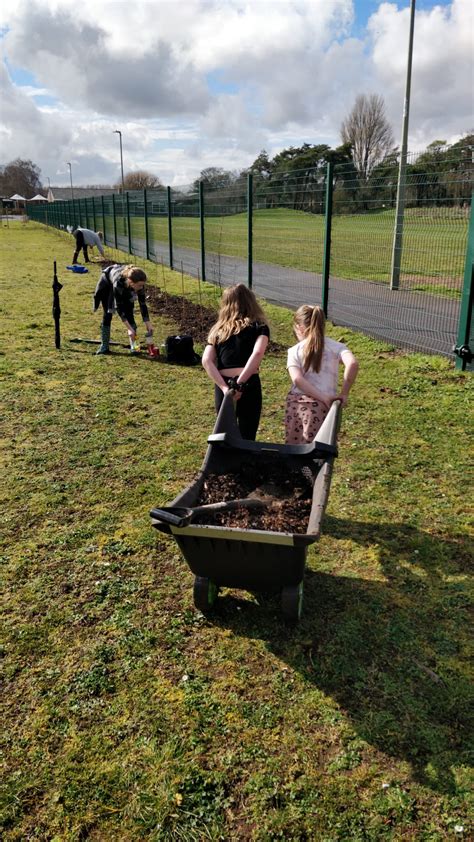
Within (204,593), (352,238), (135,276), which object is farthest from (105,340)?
(204,593)

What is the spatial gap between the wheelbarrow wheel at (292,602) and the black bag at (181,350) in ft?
18.7

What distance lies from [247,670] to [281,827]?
0.75 m

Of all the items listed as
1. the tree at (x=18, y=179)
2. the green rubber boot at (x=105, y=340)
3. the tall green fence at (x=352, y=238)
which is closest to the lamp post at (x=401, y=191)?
the tall green fence at (x=352, y=238)

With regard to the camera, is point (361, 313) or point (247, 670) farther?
point (361, 313)

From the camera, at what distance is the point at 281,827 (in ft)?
6.86

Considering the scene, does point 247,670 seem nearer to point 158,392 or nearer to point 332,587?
point 332,587

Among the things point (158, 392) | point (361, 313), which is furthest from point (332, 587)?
point (361, 313)

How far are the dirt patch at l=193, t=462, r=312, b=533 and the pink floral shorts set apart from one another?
1.29 feet

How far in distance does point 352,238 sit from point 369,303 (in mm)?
1227

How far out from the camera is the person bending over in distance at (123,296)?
24.7 feet

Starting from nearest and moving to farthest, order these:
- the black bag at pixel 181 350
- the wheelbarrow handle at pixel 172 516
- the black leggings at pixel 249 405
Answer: the wheelbarrow handle at pixel 172 516
the black leggings at pixel 249 405
the black bag at pixel 181 350

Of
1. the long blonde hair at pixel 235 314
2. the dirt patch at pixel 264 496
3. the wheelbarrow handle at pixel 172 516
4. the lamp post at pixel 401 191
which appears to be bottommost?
the dirt patch at pixel 264 496

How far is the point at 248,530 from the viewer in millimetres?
2617

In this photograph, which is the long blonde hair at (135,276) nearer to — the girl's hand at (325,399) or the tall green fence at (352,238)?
the tall green fence at (352,238)
